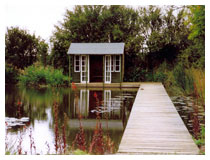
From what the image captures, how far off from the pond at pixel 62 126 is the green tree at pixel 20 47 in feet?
3.90

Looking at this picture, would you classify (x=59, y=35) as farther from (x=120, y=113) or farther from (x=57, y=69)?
(x=120, y=113)

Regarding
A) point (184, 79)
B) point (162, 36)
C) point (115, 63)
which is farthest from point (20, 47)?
point (115, 63)

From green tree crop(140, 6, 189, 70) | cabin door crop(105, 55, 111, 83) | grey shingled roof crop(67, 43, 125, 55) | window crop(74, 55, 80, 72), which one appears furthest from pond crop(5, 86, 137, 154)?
window crop(74, 55, 80, 72)

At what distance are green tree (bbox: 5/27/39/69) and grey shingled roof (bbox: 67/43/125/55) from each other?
6699 mm

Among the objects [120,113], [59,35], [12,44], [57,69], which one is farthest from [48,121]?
[57,69]

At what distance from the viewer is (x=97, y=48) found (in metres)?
14.7

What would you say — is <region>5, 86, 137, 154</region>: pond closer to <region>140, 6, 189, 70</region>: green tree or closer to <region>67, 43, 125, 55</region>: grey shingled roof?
<region>140, 6, 189, 70</region>: green tree

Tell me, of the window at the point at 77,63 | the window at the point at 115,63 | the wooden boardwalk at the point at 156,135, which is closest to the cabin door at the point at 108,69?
the window at the point at 115,63

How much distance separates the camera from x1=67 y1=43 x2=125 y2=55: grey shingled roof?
14.4 metres

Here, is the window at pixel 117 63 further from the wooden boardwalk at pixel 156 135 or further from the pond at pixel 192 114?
the wooden boardwalk at pixel 156 135

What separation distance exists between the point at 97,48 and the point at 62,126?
11.4m

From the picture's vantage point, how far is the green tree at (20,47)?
6988 millimetres

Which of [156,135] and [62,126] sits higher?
[62,126]

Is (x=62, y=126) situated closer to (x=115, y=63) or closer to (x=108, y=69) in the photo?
(x=108, y=69)
